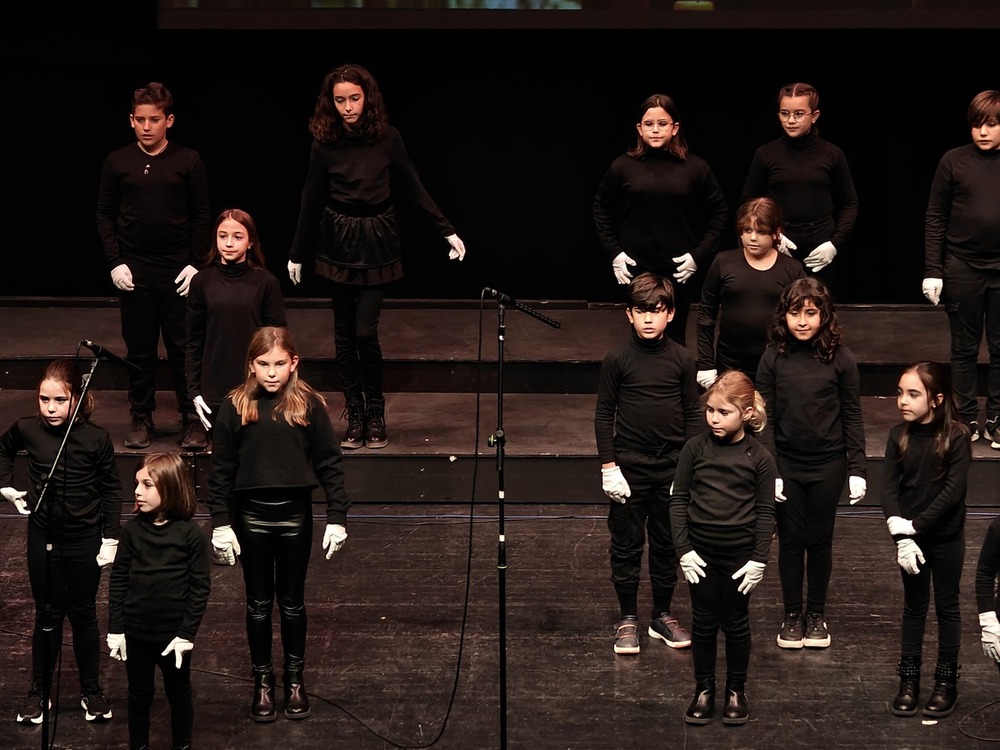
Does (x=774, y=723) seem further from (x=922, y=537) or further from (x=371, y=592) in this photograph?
(x=371, y=592)

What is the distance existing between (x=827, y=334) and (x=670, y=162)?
1.42 m

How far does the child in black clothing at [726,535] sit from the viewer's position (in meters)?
4.84

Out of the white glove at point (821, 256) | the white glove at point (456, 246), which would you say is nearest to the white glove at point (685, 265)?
the white glove at point (821, 256)

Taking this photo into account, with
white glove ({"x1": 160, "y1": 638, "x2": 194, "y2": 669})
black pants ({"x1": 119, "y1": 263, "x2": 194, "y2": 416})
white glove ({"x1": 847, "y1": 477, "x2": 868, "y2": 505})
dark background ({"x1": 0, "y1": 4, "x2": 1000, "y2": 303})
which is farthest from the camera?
dark background ({"x1": 0, "y1": 4, "x2": 1000, "y2": 303})

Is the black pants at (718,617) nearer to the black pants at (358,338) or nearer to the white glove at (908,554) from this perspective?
the white glove at (908,554)

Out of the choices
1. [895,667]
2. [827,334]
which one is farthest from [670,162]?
[895,667]

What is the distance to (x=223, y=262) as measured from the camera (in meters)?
5.79

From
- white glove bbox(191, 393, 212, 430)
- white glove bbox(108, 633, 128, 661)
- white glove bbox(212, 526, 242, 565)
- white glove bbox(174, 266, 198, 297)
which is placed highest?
white glove bbox(174, 266, 198, 297)

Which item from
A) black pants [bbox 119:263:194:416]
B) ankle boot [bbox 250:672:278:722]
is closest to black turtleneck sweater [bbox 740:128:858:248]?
black pants [bbox 119:263:194:416]

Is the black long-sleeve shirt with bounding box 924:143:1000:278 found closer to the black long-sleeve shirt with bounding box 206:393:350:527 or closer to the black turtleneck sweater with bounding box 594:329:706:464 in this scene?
the black turtleneck sweater with bounding box 594:329:706:464

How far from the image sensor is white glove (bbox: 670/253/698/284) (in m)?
6.36

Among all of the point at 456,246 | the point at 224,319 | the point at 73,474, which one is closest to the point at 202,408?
the point at 224,319

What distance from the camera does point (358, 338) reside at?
21.3 feet

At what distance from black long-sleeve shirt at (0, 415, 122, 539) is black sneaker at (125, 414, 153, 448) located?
177cm
